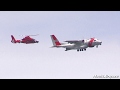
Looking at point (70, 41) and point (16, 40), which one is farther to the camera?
point (16, 40)

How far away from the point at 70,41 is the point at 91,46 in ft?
16.6

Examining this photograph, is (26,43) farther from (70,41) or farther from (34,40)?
(70,41)

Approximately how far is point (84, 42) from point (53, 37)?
7.92 metres

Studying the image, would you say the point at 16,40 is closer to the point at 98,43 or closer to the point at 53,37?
the point at 53,37

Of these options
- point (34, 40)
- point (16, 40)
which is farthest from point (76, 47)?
point (16, 40)

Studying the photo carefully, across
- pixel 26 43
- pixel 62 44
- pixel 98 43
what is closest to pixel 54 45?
pixel 62 44

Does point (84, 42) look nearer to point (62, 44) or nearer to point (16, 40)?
point (62, 44)

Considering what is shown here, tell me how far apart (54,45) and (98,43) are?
10456 millimetres

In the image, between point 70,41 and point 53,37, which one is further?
point 53,37

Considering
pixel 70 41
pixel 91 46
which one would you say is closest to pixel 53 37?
pixel 70 41

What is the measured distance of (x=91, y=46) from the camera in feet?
181

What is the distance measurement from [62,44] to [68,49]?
2170mm

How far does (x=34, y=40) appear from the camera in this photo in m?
57.8

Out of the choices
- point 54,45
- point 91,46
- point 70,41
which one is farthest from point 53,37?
point 91,46
